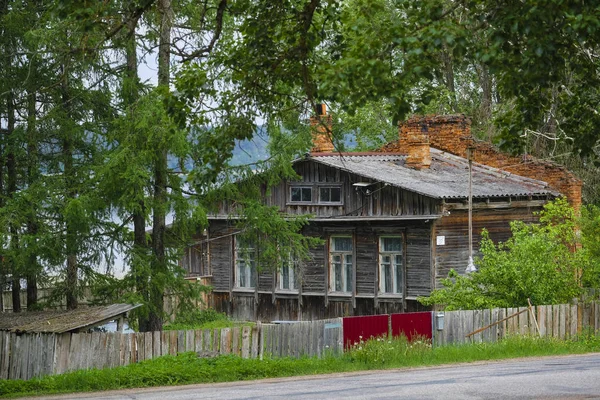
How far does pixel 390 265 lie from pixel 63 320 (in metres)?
13.7

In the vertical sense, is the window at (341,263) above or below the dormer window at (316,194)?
below

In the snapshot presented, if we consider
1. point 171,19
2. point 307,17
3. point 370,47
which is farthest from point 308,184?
point 370,47

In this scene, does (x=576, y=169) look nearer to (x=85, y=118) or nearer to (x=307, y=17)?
(x=85, y=118)

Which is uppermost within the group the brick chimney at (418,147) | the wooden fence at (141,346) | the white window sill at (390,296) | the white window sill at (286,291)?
the brick chimney at (418,147)

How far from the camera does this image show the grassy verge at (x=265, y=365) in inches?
810

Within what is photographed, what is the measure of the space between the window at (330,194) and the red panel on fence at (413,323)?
9.57 m

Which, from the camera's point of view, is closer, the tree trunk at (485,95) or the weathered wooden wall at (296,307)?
the weathered wooden wall at (296,307)

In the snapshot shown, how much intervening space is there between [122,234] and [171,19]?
230 inches

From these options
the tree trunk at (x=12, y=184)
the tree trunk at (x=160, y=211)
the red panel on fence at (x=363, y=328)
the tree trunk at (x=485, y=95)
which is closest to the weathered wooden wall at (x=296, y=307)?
the red panel on fence at (x=363, y=328)

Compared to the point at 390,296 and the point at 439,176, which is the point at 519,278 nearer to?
the point at 390,296

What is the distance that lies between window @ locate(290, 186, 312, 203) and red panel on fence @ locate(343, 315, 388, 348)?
10839mm

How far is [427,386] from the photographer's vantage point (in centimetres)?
1791

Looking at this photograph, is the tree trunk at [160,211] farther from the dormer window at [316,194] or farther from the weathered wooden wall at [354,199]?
the dormer window at [316,194]

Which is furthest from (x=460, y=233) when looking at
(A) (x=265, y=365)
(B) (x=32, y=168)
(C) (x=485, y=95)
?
(C) (x=485, y=95)
